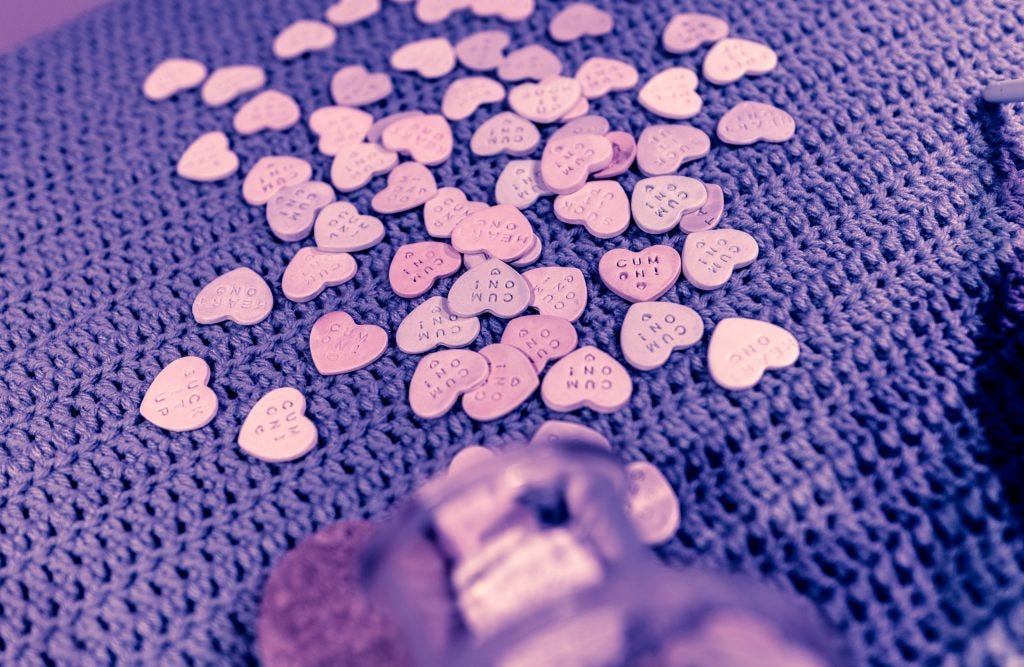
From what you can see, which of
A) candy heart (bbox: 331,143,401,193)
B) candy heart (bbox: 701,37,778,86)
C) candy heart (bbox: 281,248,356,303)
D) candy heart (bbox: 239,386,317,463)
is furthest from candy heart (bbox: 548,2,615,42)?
candy heart (bbox: 239,386,317,463)

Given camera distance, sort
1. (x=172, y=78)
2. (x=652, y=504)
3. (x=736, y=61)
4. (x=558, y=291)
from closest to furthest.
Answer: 1. (x=652, y=504)
2. (x=558, y=291)
3. (x=736, y=61)
4. (x=172, y=78)

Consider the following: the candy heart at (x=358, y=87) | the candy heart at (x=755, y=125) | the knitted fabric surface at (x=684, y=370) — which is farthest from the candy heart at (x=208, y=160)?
the candy heart at (x=755, y=125)

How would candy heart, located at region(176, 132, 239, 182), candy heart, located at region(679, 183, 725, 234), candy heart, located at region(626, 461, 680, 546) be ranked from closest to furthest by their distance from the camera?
candy heart, located at region(626, 461, 680, 546) → candy heart, located at region(679, 183, 725, 234) → candy heart, located at region(176, 132, 239, 182)

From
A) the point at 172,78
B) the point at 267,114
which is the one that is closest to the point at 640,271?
the point at 267,114

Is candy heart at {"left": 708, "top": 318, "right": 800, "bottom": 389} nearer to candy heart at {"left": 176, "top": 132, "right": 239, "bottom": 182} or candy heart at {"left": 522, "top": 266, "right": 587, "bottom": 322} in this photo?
candy heart at {"left": 522, "top": 266, "right": 587, "bottom": 322}

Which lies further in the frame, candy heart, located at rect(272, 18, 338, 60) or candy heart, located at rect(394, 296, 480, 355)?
candy heart, located at rect(272, 18, 338, 60)

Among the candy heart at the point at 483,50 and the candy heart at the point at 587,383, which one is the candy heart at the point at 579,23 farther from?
the candy heart at the point at 587,383

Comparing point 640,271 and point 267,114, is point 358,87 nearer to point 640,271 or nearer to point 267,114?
point 267,114
